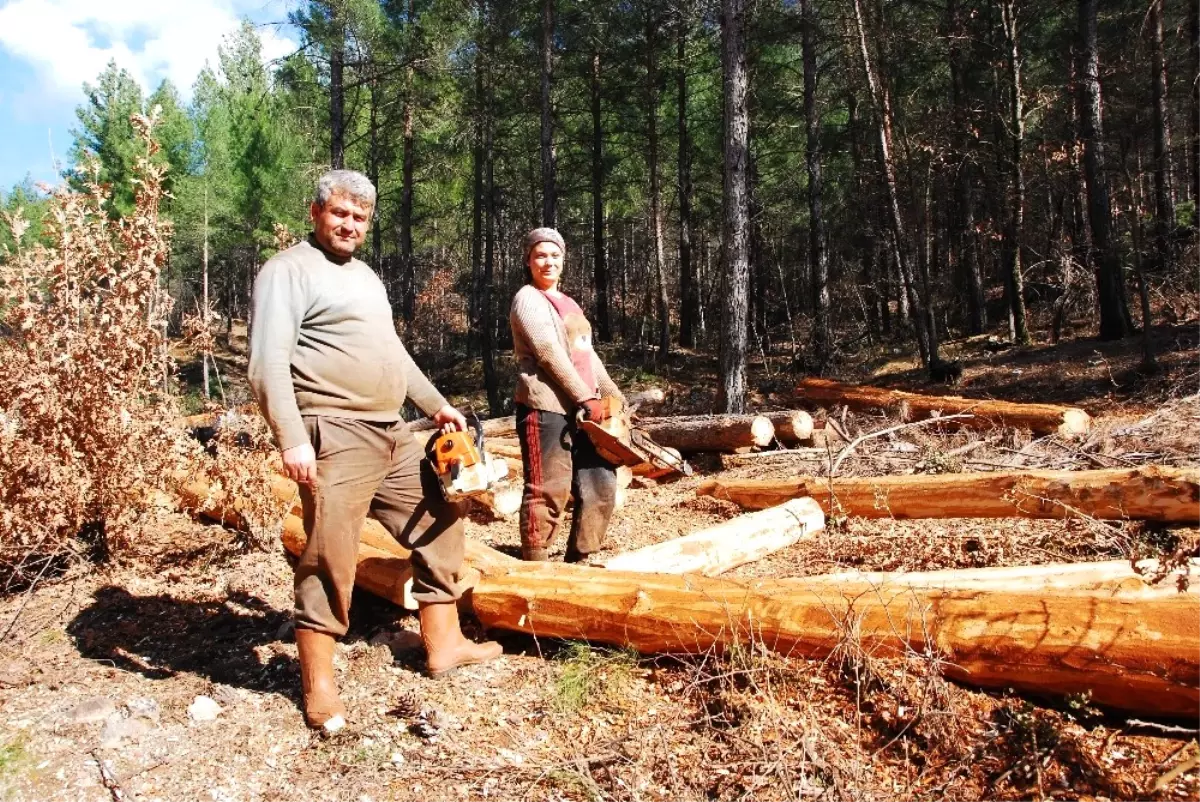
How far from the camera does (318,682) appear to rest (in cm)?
315

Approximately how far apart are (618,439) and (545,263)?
3.52 ft

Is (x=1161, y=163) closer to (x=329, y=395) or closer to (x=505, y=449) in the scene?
(x=505, y=449)

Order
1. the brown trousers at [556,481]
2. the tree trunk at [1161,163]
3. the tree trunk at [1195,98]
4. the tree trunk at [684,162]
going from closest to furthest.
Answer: the brown trousers at [556,481] < the tree trunk at [1195,98] < the tree trunk at [1161,163] < the tree trunk at [684,162]

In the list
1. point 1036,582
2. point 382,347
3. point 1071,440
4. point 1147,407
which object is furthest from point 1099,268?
point 382,347

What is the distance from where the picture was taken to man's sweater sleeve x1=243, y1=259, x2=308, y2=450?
2.91 meters

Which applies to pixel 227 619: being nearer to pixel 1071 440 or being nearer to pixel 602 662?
pixel 602 662

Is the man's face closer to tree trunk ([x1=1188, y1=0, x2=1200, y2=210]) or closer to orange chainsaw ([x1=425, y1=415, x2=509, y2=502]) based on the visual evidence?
orange chainsaw ([x1=425, y1=415, x2=509, y2=502])

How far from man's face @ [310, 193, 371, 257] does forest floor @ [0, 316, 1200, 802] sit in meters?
1.85

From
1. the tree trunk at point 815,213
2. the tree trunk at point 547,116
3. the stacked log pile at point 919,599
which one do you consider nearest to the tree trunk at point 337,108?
the tree trunk at point 547,116

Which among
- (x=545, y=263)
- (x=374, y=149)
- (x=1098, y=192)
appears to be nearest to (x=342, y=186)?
(x=545, y=263)

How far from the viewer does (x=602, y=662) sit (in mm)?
3324

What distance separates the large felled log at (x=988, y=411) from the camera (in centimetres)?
822

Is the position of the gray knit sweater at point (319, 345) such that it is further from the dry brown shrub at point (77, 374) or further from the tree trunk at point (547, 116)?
the tree trunk at point (547, 116)

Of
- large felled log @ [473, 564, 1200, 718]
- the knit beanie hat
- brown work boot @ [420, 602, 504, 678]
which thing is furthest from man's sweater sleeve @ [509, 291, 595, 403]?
brown work boot @ [420, 602, 504, 678]
